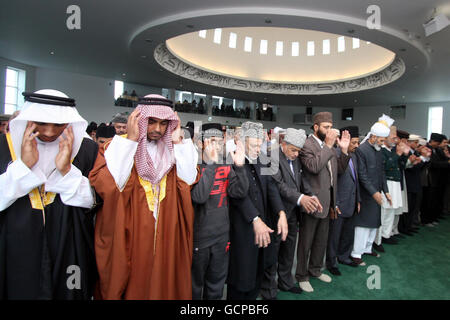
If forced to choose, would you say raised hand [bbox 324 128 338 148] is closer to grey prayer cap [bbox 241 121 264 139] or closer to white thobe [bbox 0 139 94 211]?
grey prayer cap [bbox 241 121 264 139]

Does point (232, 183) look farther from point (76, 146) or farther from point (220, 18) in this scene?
point (220, 18)

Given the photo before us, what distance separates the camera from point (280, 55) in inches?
576

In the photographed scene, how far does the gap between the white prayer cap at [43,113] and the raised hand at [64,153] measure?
0.07 metres

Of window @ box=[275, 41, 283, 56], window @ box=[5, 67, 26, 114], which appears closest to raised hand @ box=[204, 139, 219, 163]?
window @ box=[5, 67, 26, 114]

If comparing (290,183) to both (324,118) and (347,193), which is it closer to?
(324,118)

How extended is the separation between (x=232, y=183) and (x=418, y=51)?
887 cm

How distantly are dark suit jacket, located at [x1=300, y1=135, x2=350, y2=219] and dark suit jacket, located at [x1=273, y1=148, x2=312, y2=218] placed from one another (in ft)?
0.30

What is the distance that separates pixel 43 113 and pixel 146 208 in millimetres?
774

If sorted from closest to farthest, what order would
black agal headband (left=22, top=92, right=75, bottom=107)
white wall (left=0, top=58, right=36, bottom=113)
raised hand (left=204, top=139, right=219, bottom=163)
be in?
black agal headband (left=22, top=92, right=75, bottom=107) < raised hand (left=204, top=139, right=219, bottom=163) < white wall (left=0, top=58, right=36, bottom=113)

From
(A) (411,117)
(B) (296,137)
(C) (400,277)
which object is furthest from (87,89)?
(A) (411,117)

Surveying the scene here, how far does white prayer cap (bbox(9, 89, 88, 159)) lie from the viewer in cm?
137

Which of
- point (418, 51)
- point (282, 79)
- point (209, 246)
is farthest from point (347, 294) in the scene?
point (282, 79)

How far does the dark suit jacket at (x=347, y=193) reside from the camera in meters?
3.47
